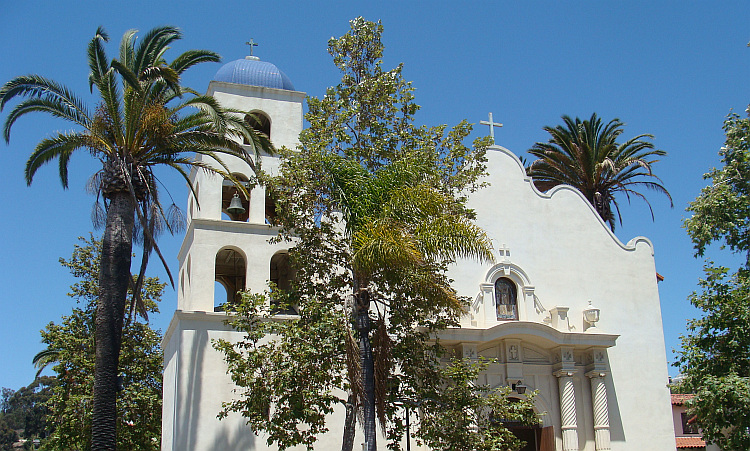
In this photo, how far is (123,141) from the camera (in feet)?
50.9

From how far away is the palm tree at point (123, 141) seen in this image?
1463cm

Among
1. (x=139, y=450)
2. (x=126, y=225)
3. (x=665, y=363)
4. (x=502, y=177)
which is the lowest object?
(x=139, y=450)

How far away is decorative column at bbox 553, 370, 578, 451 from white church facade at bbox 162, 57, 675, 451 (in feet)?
0.09

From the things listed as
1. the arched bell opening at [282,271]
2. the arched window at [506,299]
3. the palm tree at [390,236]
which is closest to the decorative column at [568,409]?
the arched window at [506,299]

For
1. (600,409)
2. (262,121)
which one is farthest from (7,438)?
(600,409)

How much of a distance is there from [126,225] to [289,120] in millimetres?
6526

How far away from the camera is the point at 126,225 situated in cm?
1520

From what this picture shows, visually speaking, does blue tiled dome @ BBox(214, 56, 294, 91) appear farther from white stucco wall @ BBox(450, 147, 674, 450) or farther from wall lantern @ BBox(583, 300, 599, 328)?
wall lantern @ BBox(583, 300, 599, 328)

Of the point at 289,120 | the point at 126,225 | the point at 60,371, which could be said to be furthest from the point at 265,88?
the point at 60,371

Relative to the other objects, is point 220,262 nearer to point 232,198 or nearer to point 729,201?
point 232,198

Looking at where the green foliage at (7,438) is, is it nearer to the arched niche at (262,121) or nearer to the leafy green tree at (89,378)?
the leafy green tree at (89,378)

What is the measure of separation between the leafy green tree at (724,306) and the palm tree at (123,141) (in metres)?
10.1

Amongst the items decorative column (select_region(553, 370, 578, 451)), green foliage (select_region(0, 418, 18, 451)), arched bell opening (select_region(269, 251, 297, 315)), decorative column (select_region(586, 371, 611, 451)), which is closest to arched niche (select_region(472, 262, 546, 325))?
decorative column (select_region(553, 370, 578, 451))

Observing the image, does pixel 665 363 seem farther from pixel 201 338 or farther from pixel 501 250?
pixel 201 338
